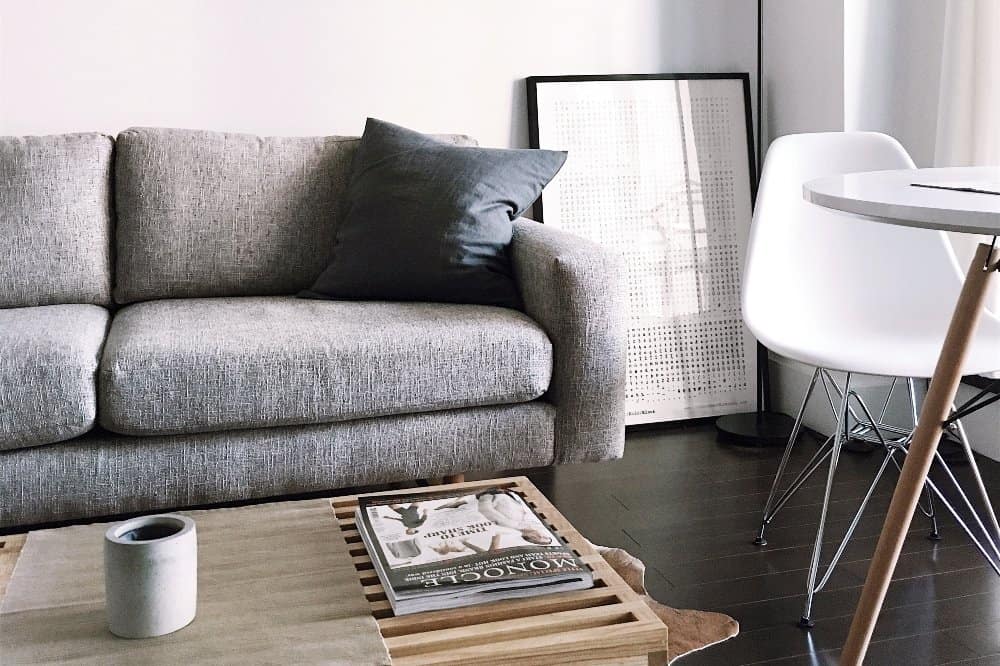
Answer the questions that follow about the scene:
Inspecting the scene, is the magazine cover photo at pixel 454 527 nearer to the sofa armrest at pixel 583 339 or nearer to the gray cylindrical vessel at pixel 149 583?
the gray cylindrical vessel at pixel 149 583

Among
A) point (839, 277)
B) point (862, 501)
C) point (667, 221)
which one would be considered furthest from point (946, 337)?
point (667, 221)

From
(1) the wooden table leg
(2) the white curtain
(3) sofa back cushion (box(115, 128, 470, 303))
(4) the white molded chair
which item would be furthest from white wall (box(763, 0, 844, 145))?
(1) the wooden table leg

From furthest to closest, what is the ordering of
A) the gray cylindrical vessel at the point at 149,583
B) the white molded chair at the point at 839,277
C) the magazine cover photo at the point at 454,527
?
the white molded chair at the point at 839,277 < the magazine cover photo at the point at 454,527 < the gray cylindrical vessel at the point at 149,583

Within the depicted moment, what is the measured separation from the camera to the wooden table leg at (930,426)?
1.44 meters

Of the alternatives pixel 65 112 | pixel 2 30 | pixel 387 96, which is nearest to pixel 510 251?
pixel 387 96

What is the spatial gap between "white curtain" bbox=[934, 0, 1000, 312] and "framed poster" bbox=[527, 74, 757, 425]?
0.64 meters

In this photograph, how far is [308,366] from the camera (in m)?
2.06

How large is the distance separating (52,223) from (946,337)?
6.66ft

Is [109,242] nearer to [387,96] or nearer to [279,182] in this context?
[279,182]

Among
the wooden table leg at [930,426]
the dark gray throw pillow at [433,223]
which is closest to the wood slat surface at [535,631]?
the wooden table leg at [930,426]

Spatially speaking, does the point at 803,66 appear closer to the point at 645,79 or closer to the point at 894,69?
the point at 894,69

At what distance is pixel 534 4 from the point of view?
313 centimetres

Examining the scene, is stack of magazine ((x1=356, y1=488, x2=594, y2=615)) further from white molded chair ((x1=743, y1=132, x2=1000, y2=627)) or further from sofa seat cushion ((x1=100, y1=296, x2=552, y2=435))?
white molded chair ((x1=743, y1=132, x2=1000, y2=627))

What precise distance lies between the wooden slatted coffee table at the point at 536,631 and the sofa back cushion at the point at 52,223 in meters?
1.48
